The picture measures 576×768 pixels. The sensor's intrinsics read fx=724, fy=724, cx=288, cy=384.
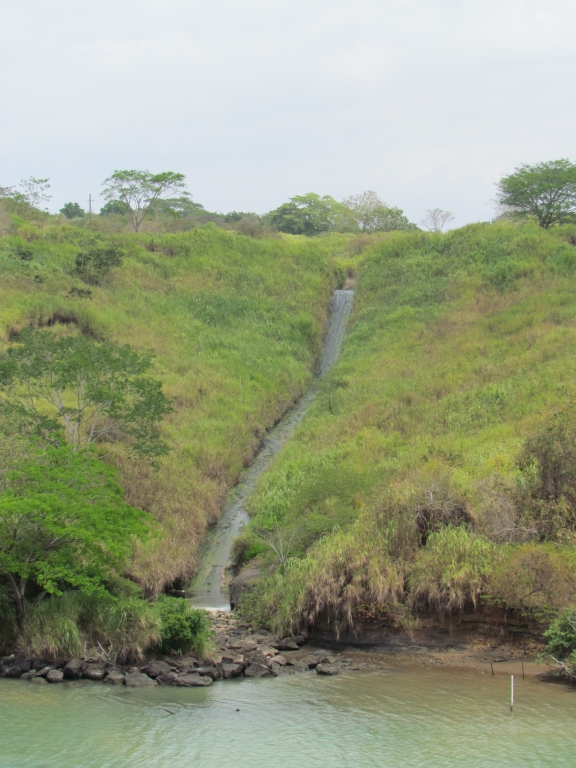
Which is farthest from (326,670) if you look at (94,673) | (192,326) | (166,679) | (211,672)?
(192,326)

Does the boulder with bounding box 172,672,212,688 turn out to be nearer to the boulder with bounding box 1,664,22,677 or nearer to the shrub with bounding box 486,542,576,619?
the boulder with bounding box 1,664,22,677

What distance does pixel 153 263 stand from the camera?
59.7m

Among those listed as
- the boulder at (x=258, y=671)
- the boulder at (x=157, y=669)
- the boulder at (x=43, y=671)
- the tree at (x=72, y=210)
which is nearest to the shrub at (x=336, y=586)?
the boulder at (x=258, y=671)

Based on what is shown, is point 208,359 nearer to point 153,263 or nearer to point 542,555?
point 153,263

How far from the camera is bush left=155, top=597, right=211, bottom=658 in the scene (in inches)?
779

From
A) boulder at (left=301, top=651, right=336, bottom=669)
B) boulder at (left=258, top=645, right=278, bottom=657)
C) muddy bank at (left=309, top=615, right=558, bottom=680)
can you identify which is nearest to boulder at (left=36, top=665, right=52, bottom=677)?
boulder at (left=258, top=645, right=278, bottom=657)

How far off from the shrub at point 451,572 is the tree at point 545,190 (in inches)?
2103

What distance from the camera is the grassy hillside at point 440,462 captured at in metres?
21.6

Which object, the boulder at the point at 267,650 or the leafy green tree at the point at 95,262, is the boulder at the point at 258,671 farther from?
the leafy green tree at the point at 95,262

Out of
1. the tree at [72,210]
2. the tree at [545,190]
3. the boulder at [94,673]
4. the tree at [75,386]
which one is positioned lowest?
the boulder at [94,673]

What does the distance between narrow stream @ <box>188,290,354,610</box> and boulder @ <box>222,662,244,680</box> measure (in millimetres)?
6575

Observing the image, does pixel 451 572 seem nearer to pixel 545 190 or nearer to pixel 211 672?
pixel 211 672

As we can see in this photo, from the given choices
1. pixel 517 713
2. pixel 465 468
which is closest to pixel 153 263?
pixel 465 468

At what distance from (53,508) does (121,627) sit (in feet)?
12.2
